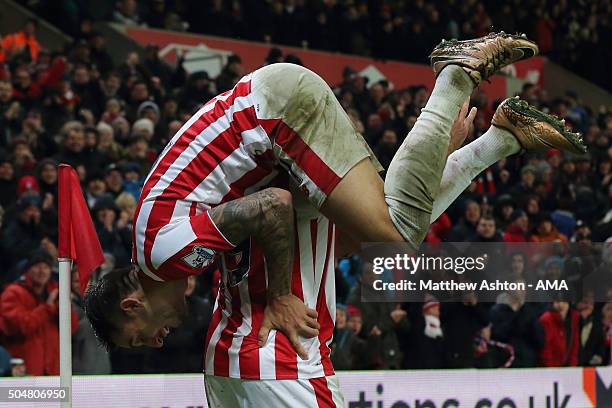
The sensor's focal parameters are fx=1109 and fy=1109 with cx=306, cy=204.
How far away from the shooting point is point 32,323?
7.04 m

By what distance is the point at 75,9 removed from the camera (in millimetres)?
13359

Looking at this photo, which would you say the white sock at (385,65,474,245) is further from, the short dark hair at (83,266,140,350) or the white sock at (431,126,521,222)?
the short dark hair at (83,266,140,350)

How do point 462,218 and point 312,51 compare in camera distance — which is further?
point 312,51

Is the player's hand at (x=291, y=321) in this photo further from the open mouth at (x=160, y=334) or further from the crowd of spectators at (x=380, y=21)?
the crowd of spectators at (x=380, y=21)

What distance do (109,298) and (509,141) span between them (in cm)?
156

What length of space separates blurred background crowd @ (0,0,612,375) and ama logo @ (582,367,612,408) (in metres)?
1.25

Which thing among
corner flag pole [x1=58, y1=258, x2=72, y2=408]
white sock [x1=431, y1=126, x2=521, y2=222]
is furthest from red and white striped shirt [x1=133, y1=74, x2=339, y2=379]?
corner flag pole [x1=58, y1=258, x2=72, y2=408]

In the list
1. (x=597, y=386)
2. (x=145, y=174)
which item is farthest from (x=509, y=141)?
(x=145, y=174)

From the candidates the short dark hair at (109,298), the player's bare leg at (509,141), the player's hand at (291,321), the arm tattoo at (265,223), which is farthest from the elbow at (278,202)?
the player's bare leg at (509,141)

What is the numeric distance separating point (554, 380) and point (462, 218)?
3.11 meters

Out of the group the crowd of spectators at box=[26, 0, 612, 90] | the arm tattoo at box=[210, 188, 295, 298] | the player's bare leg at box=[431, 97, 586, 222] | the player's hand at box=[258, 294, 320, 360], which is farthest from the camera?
the crowd of spectators at box=[26, 0, 612, 90]

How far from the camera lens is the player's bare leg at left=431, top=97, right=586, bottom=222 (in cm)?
400

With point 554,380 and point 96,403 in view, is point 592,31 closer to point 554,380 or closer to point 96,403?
point 554,380

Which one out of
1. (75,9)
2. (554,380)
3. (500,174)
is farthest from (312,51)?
(554,380)
